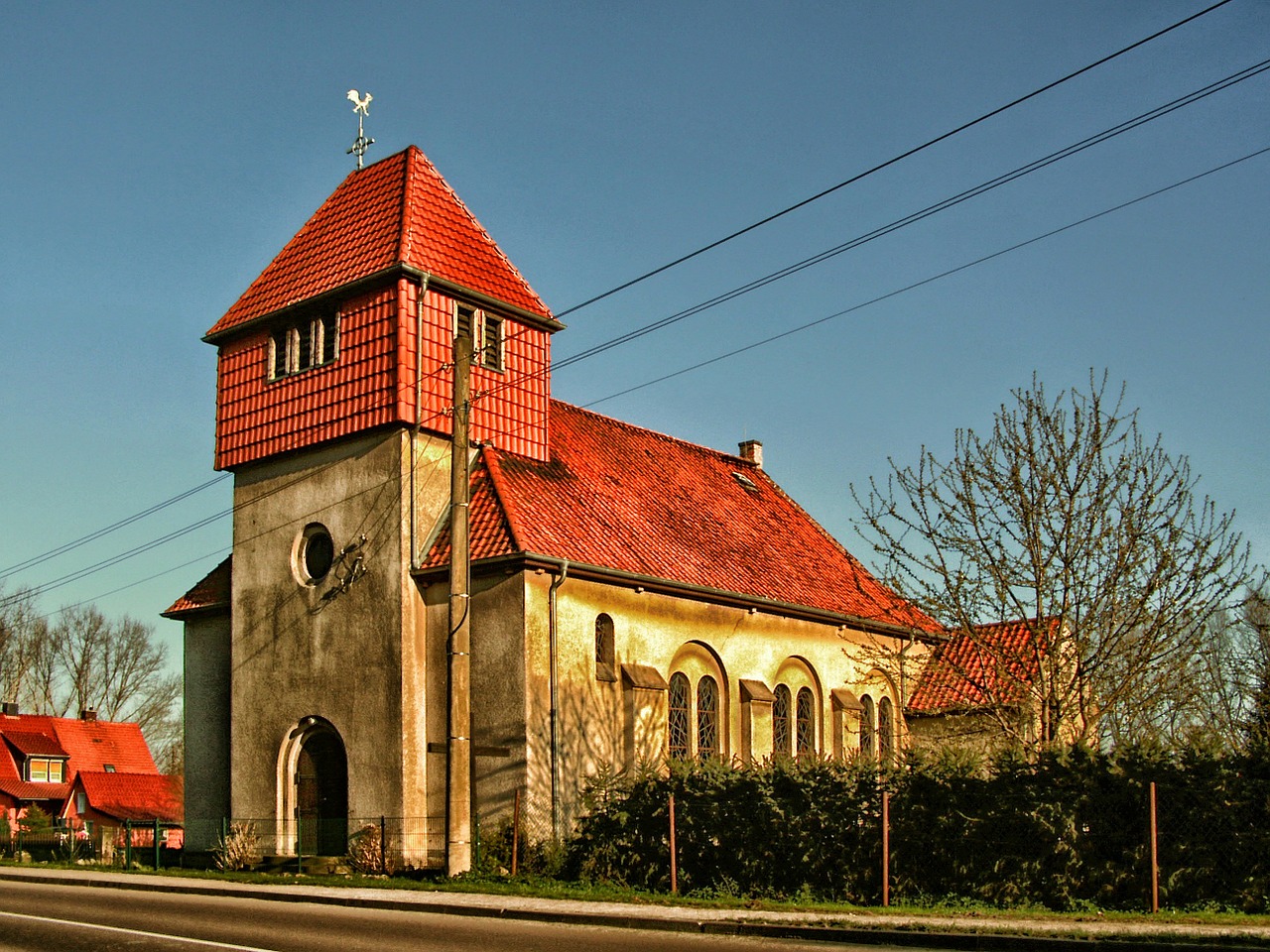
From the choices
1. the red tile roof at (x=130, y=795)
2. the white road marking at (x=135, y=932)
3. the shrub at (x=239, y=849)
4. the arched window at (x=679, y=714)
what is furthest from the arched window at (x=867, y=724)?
the red tile roof at (x=130, y=795)

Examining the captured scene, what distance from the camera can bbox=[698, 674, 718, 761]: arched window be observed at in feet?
91.1

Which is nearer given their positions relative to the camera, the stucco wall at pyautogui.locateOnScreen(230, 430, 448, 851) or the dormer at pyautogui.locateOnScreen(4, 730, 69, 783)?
the stucco wall at pyautogui.locateOnScreen(230, 430, 448, 851)

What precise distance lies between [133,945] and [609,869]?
326 inches

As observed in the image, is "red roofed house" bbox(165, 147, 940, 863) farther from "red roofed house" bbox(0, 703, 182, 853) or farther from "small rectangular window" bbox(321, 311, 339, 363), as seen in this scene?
"red roofed house" bbox(0, 703, 182, 853)

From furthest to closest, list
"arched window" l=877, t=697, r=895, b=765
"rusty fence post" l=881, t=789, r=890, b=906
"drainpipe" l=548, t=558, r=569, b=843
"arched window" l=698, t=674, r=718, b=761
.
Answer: "arched window" l=877, t=697, r=895, b=765 → "arched window" l=698, t=674, r=718, b=761 → "drainpipe" l=548, t=558, r=569, b=843 → "rusty fence post" l=881, t=789, r=890, b=906

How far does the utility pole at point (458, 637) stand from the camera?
2017 centimetres

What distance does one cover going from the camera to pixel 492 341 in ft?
91.6

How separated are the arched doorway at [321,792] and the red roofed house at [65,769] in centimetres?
4132

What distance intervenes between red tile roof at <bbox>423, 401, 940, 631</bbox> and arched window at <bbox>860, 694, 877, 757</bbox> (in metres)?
2.10

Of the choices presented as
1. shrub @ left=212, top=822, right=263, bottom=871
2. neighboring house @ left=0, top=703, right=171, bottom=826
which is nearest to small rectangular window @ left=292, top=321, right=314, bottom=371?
shrub @ left=212, top=822, right=263, bottom=871

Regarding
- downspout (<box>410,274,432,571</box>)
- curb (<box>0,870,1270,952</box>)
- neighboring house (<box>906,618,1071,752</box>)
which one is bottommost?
curb (<box>0,870,1270,952</box>)

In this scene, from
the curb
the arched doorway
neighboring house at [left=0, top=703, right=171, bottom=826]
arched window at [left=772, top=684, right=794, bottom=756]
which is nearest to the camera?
the curb

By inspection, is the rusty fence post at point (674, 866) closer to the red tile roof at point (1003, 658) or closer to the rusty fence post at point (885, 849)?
the rusty fence post at point (885, 849)

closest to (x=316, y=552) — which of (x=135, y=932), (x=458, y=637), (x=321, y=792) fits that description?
(x=321, y=792)
